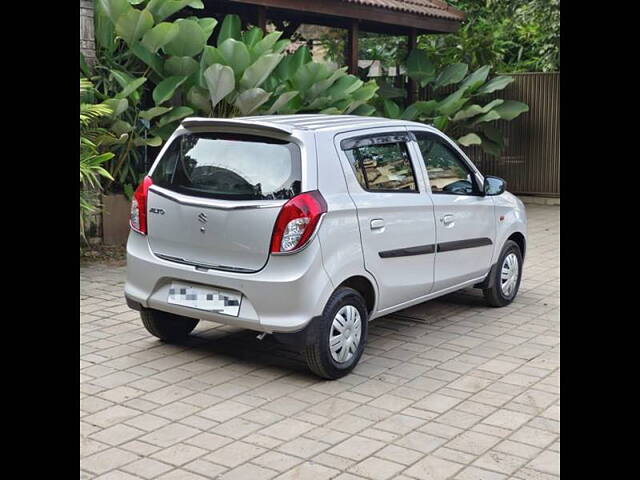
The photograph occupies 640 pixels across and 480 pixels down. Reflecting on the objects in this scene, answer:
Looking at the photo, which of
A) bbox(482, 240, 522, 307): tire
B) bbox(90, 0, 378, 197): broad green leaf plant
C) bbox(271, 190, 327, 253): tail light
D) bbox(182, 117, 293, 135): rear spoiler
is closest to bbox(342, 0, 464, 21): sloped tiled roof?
bbox(90, 0, 378, 197): broad green leaf plant

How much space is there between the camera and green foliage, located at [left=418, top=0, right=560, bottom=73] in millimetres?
18422

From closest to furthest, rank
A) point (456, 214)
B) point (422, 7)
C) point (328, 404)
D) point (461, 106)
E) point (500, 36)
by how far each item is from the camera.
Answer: point (328, 404) → point (456, 214) → point (461, 106) → point (422, 7) → point (500, 36)

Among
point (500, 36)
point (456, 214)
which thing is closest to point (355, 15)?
point (500, 36)

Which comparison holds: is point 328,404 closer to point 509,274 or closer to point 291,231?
point 291,231

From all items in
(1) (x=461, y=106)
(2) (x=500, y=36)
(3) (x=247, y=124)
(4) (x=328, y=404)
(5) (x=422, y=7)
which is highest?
(5) (x=422, y=7)

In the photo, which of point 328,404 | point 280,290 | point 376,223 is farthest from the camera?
point 376,223

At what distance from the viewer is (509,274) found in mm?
7934

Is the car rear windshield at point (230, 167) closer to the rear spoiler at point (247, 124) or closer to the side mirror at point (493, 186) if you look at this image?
the rear spoiler at point (247, 124)

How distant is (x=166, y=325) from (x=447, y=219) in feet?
7.48

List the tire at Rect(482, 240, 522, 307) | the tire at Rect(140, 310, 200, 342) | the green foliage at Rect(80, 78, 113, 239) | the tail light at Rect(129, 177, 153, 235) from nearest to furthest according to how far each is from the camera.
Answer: the tail light at Rect(129, 177, 153, 235) < the tire at Rect(140, 310, 200, 342) < the tire at Rect(482, 240, 522, 307) < the green foliage at Rect(80, 78, 113, 239)

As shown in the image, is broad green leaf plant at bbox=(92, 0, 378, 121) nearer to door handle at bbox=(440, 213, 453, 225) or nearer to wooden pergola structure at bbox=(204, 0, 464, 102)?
wooden pergola structure at bbox=(204, 0, 464, 102)
